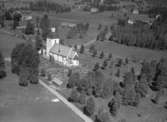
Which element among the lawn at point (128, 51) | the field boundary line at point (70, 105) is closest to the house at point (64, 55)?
the field boundary line at point (70, 105)

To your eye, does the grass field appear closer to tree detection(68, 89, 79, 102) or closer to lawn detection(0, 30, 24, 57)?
tree detection(68, 89, 79, 102)

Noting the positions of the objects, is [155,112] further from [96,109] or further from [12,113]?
[12,113]

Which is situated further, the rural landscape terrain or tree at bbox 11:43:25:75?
tree at bbox 11:43:25:75

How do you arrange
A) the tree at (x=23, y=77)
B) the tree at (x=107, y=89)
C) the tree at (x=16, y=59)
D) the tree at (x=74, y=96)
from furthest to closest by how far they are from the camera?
the tree at (x=16, y=59) → the tree at (x=23, y=77) → the tree at (x=107, y=89) → the tree at (x=74, y=96)

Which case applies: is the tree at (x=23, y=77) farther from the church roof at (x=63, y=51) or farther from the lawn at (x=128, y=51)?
the lawn at (x=128, y=51)

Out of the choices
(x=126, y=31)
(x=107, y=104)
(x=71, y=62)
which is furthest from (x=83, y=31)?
(x=107, y=104)

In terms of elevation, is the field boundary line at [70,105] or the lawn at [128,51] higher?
the lawn at [128,51]

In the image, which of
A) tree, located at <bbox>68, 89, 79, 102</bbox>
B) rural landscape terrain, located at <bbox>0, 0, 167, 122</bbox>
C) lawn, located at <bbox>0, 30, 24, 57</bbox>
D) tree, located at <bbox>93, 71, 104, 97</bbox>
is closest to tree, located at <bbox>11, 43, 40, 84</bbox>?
rural landscape terrain, located at <bbox>0, 0, 167, 122</bbox>

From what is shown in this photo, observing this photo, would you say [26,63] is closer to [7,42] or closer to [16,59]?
[16,59]
